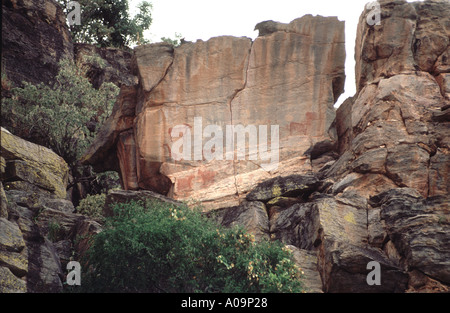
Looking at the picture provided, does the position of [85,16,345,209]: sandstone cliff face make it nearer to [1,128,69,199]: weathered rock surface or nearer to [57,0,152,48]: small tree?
[1,128,69,199]: weathered rock surface

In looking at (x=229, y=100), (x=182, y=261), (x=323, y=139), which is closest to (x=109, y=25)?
(x=229, y=100)

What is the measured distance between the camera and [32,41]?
4184cm

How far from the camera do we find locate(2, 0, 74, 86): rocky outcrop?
133 feet

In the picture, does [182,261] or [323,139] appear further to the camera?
[323,139]

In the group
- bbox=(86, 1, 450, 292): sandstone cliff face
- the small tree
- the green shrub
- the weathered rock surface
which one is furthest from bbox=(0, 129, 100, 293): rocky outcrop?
the small tree

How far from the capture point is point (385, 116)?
74.9ft

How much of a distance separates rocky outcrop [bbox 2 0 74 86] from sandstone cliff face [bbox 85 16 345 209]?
15.4 m

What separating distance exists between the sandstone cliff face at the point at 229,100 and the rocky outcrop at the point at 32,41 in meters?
15.4

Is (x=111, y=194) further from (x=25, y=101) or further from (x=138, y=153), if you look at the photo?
(x=25, y=101)

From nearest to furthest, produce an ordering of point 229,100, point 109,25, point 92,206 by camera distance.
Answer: point 229,100 → point 92,206 → point 109,25

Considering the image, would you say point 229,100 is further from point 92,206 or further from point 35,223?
point 92,206

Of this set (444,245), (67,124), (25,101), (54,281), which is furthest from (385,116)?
(25,101)

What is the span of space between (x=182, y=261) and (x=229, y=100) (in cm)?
948

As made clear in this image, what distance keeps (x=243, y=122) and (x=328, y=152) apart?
3091mm
